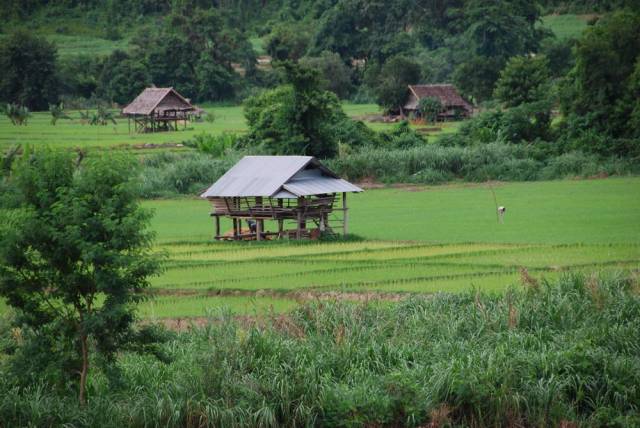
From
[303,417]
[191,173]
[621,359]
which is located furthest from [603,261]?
[191,173]

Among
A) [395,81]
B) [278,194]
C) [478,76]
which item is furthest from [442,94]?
[278,194]

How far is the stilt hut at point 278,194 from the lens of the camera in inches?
985

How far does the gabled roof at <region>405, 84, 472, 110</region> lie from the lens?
5559 cm

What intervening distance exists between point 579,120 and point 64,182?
2921 centimetres

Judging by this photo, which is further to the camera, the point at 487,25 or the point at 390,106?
the point at 487,25

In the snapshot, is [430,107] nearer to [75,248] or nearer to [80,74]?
[80,74]

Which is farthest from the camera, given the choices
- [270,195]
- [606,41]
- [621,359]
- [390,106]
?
[390,106]

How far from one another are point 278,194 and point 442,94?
32786 mm

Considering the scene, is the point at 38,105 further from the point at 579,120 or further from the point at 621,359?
the point at 621,359

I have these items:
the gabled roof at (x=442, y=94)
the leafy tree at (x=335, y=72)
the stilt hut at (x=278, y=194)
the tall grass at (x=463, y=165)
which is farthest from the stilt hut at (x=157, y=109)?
the stilt hut at (x=278, y=194)

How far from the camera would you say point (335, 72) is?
6712 centimetres

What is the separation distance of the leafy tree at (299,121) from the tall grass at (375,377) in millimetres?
22066

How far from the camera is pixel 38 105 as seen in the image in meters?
63.6

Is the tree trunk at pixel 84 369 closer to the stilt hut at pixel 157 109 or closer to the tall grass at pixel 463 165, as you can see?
the tall grass at pixel 463 165
